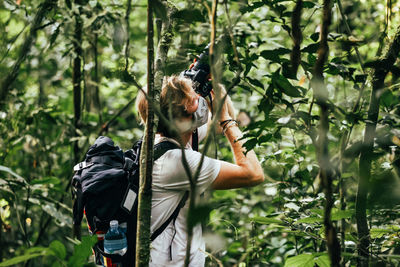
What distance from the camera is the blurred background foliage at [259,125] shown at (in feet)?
4.62

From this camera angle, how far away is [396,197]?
79 centimetres

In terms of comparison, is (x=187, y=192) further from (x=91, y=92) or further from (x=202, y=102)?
(x=91, y=92)

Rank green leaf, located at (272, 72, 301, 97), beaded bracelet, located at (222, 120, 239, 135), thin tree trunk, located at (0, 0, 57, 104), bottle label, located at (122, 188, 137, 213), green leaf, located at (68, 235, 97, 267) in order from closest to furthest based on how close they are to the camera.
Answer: green leaf, located at (68, 235, 97, 267) → green leaf, located at (272, 72, 301, 97) → bottle label, located at (122, 188, 137, 213) → beaded bracelet, located at (222, 120, 239, 135) → thin tree trunk, located at (0, 0, 57, 104)

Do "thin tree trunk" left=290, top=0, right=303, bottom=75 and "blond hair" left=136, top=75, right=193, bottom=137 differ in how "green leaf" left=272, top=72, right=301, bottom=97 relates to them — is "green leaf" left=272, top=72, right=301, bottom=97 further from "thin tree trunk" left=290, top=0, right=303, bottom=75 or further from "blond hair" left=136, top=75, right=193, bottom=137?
"blond hair" left=136, top=75, right=193, bottom=137

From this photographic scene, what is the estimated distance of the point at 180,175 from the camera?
1.82 meters

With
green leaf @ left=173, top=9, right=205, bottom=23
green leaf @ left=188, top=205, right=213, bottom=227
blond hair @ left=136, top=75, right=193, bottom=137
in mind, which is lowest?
green leaf @ left=188, top=205, right=213, bottom=227

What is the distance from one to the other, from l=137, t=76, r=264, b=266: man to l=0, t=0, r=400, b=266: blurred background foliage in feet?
0.46

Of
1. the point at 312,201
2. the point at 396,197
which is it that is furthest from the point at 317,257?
the point at 396,197

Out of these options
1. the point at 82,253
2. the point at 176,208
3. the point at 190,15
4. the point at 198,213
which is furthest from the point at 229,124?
the point at 198,213

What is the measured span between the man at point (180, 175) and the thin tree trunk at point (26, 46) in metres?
0.82

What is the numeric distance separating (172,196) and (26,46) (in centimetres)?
123

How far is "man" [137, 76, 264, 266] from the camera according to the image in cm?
180

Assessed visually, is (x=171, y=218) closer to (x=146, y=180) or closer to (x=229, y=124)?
(x=229, y=124)

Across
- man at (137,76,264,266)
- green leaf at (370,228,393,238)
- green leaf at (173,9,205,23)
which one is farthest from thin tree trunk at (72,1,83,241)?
green leaf at (370,228,393,238)
